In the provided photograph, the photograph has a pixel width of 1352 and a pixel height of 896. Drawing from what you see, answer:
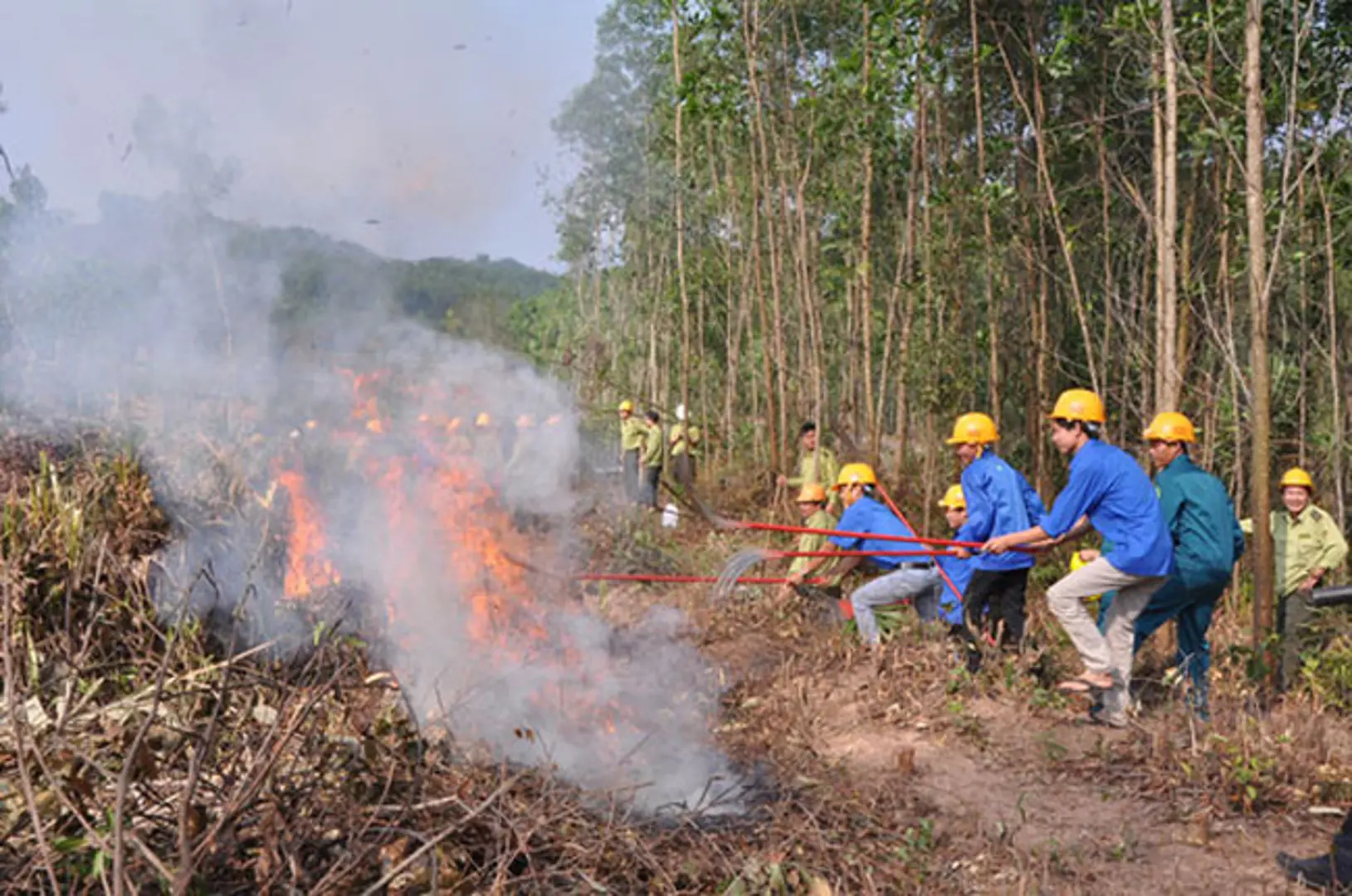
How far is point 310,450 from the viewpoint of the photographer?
7.95m

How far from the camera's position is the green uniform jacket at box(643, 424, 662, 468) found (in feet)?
51.2

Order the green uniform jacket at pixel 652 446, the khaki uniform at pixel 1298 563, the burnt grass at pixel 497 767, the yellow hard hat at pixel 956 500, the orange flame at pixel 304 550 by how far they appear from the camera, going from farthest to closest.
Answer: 1. the green uniform jacket at pixel 652 446
2. the yellow hard hat at pixel 956 500
3. the orange flame at pixel 304 550
4. the khaki uniform at pixel 1298 563
5. the burnt grass at pixel 497 767

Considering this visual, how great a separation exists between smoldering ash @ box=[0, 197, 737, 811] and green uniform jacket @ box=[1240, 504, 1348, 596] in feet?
13.6

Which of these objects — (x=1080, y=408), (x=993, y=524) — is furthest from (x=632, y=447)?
(x=1080, y=408)

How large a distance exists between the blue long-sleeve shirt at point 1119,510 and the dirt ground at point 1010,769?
839 mm

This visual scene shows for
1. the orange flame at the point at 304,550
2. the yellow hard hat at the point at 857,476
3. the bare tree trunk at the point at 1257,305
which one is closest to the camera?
the bare tree trunk at the point at 1257,305

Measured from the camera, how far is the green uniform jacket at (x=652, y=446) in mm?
15594

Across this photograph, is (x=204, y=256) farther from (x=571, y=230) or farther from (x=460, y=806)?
(x=571, y=230)

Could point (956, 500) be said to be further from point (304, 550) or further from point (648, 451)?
point (648, 451)

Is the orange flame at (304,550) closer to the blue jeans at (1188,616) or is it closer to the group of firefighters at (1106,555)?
the group of firefighters at (1106,555)

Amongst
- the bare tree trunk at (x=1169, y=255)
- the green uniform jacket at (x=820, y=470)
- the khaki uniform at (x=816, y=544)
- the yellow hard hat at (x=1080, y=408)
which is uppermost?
the bare tree trunk at (x=1169, y=255)

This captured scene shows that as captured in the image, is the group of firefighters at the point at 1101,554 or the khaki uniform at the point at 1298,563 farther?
the khaki uniform at the point at 1298,563

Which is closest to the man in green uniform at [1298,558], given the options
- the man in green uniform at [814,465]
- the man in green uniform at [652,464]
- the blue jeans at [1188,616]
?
the blue jeans at [1188,616]

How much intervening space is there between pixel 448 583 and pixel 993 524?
380 cm
